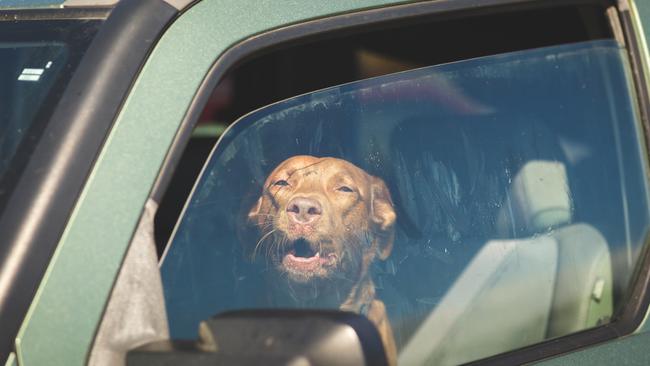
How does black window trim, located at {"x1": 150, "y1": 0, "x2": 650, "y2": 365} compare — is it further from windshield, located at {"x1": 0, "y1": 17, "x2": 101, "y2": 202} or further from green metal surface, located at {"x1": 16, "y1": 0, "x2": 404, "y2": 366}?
windshield, located at {"x1": 0, "y1": 17, "x2": 101, "y2": 202}

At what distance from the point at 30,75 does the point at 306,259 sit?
0.58 meters

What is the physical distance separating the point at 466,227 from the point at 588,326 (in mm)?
409

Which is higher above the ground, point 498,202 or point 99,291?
point 498,202

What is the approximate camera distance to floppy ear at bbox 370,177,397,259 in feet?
5.89

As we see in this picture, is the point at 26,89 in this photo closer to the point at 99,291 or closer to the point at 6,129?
the point at 6,129

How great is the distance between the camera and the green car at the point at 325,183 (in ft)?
4.59

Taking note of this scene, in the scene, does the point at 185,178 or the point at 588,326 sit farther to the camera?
the point at 588,326

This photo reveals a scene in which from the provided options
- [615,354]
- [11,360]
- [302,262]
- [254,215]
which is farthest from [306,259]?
[615,354]

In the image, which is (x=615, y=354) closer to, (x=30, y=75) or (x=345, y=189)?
(x=345, y=189)

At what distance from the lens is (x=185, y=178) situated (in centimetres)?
159

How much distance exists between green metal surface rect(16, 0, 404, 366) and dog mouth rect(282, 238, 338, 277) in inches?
13.1

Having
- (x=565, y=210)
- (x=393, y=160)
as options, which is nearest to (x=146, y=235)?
(x=393, y=160)

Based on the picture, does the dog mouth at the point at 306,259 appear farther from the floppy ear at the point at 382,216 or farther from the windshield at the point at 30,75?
the windshield at the point at 30,75

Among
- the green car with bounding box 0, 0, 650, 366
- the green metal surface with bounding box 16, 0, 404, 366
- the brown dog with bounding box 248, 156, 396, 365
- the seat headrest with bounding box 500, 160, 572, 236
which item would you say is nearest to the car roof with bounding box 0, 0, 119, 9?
the green car with bounding box 0, 0, 650, 366
